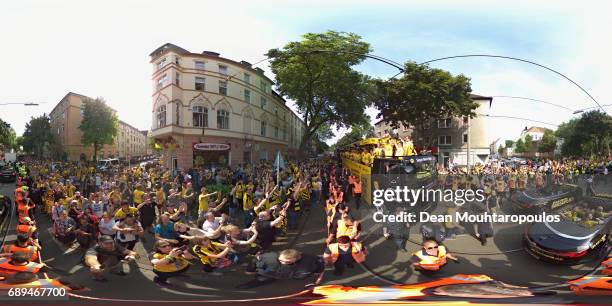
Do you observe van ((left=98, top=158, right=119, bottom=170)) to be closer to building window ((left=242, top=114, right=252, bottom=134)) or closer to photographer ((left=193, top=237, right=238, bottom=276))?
photographer ((left=193, top=237, right=238, bottom=276))

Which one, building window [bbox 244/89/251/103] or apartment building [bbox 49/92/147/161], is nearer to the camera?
A: apartment building [bbox 49/92/147/161]

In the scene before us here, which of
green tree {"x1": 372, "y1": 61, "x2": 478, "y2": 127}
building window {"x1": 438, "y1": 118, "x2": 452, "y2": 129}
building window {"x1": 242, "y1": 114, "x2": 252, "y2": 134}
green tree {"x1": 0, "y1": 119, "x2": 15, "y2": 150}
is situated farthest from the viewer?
green tree {"x1": 0, "y1": 119, "x2": 15, "y2": 150}

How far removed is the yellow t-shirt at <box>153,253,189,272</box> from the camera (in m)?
3.52

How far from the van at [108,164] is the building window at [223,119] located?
165 cm

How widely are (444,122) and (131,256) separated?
516 cm

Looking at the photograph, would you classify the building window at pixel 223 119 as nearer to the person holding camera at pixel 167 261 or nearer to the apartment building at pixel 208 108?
the apartment building at pixel 208 108

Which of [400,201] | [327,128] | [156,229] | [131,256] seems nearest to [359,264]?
[400,201]

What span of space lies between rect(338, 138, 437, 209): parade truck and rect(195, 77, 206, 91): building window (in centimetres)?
259

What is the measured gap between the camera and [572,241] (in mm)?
3670

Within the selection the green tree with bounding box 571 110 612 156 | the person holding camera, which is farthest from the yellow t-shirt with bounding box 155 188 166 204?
the green tree with bounding box 571 110 612 156

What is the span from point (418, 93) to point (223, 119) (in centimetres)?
290

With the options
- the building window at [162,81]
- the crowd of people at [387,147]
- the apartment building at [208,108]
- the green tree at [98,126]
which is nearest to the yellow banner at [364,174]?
the crowd of people at [387,147]

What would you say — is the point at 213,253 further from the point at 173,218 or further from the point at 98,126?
the point at 98,126

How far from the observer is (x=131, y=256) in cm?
370
